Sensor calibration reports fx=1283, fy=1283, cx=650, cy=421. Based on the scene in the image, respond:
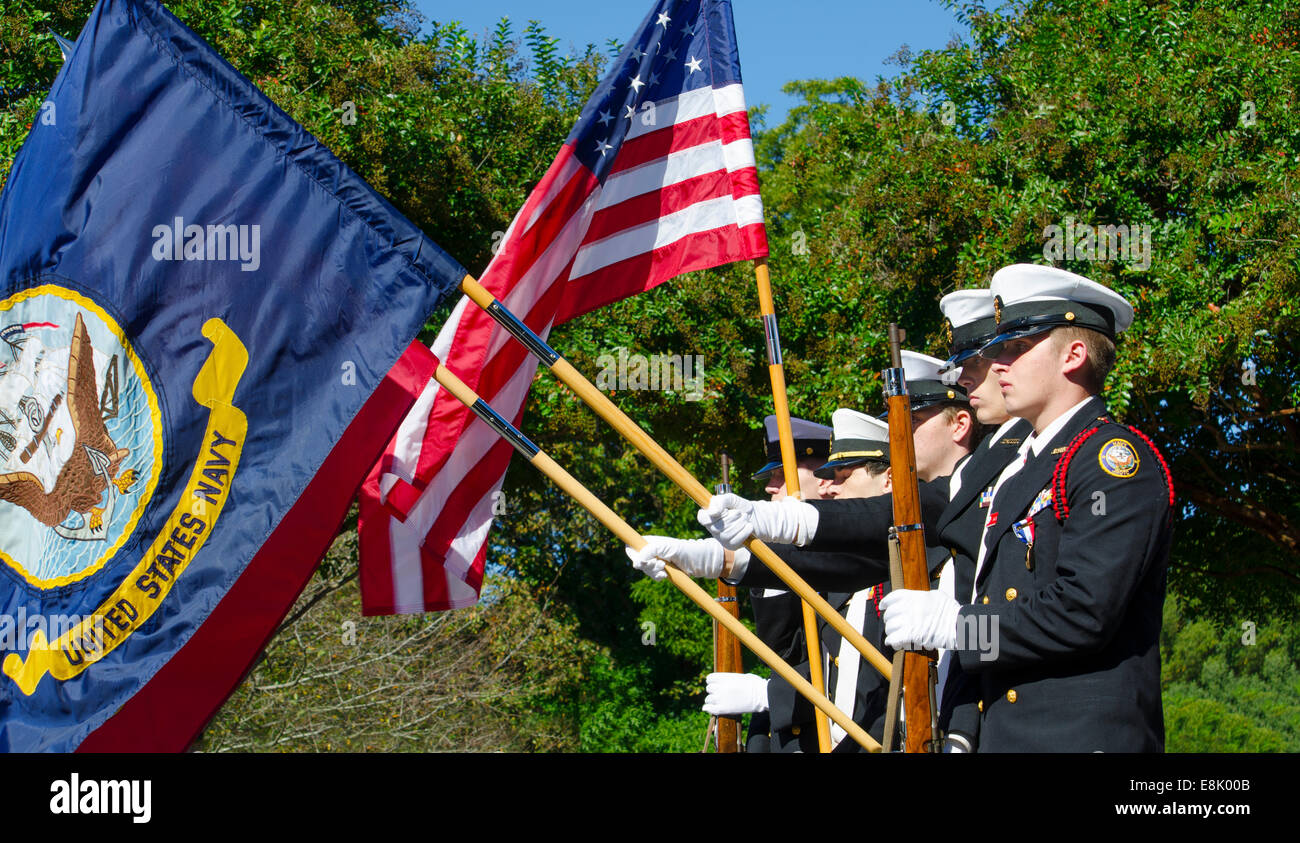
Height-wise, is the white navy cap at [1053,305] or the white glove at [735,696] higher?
the white navy cap at [1053,305]

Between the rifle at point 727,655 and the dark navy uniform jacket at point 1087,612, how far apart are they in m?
3.47

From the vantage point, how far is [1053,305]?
12.2ft

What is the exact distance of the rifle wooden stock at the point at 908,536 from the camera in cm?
380

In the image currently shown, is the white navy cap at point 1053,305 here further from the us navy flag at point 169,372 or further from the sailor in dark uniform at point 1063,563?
the us navy flag at point 169,372

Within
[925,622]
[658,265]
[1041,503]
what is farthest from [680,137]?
[925,622]

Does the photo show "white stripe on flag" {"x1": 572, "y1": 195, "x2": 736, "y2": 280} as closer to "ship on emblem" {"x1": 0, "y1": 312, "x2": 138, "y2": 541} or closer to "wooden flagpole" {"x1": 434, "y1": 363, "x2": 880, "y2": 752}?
"wooden flagpole" {"x1": 434, "y1": 363, "x2": 880, "y2": 752}

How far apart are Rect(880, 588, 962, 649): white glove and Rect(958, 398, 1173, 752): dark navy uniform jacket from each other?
0.05 meters

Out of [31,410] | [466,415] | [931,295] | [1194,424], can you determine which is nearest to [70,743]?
[31,410]

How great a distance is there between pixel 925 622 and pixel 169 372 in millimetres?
2477

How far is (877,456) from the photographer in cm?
574

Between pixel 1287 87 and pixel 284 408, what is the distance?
855 centimetres

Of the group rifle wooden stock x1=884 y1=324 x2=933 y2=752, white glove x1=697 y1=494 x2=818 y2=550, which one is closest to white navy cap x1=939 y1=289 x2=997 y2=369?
rifle wooden stock x1=884 y1=324 x2=933 y2=752

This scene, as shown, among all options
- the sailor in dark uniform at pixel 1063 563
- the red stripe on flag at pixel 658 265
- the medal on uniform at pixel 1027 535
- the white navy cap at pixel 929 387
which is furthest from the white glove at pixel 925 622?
the red stripe on flag at pixel 658 265

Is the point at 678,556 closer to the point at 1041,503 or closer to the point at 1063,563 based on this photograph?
the point at 1041,503
